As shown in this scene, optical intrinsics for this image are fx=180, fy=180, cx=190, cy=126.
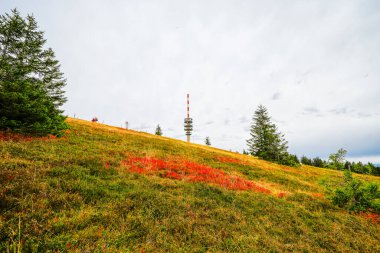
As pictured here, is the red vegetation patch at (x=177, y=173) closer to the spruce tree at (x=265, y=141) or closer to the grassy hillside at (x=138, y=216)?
the grassy hillside at (x=138, y=216)

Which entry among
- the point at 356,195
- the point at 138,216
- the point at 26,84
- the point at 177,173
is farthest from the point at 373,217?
the point at 26,84

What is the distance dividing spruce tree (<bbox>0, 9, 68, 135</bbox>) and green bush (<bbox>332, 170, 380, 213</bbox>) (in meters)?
22.3

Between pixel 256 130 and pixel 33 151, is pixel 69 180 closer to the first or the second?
pixel 33 151

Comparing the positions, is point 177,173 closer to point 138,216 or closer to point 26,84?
point 138,216

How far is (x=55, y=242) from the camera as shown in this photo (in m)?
4.32

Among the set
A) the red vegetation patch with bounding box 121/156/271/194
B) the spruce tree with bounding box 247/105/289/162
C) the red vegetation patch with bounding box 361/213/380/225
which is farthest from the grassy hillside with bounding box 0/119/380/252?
the spruce tree with bounding box 247/105/289/162

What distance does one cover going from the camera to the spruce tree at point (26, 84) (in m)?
12.6

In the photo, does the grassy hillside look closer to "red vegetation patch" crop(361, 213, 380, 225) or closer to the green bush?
"red vegetation patch" crop(361, 213, 380, 225)

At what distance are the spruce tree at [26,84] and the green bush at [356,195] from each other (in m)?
22.3

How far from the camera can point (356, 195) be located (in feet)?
39.6

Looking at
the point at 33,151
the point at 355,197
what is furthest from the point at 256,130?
the point at 33,151

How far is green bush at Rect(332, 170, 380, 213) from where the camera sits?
11.4m

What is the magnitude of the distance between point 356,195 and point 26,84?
24.4m

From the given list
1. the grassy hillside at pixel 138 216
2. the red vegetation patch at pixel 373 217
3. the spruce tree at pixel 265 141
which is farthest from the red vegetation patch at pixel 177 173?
the spruce tree at pixel 265 141
